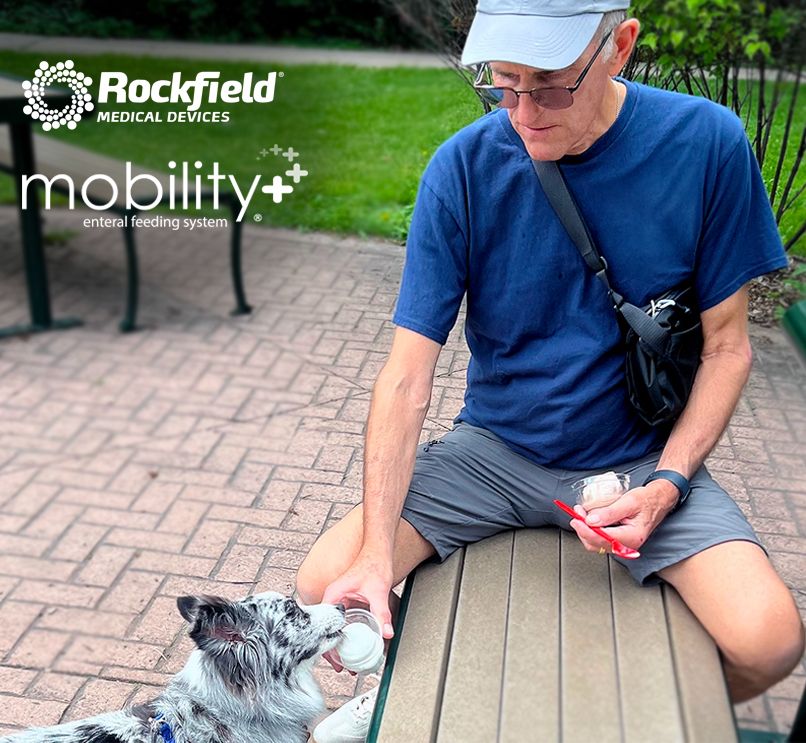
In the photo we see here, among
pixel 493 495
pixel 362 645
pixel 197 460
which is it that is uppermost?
pixel 493 495

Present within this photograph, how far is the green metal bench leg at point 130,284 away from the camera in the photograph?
576 cm

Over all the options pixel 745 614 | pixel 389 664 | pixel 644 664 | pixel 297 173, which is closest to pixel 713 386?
pixel 745 614

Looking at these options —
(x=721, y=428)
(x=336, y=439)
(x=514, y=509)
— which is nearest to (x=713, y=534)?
(x=721, y=428)

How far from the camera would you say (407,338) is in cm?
232

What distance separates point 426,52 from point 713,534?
2385 millimetres

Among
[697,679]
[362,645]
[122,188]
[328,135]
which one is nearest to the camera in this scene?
[697,679]

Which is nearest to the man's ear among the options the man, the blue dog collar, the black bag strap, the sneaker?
the man

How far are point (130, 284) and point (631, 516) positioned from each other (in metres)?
4.41

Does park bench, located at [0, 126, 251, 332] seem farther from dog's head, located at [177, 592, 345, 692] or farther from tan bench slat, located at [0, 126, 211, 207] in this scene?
dog's head, located at [177, 592, 345, 692]

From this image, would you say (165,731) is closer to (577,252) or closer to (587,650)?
(587,650)

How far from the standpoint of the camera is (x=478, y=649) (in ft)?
6.36

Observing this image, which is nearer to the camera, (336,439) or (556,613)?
(556,613)

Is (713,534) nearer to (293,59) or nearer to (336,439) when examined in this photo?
(336,439)

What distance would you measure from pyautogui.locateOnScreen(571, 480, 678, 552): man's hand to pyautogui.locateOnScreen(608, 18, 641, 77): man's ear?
94cm
